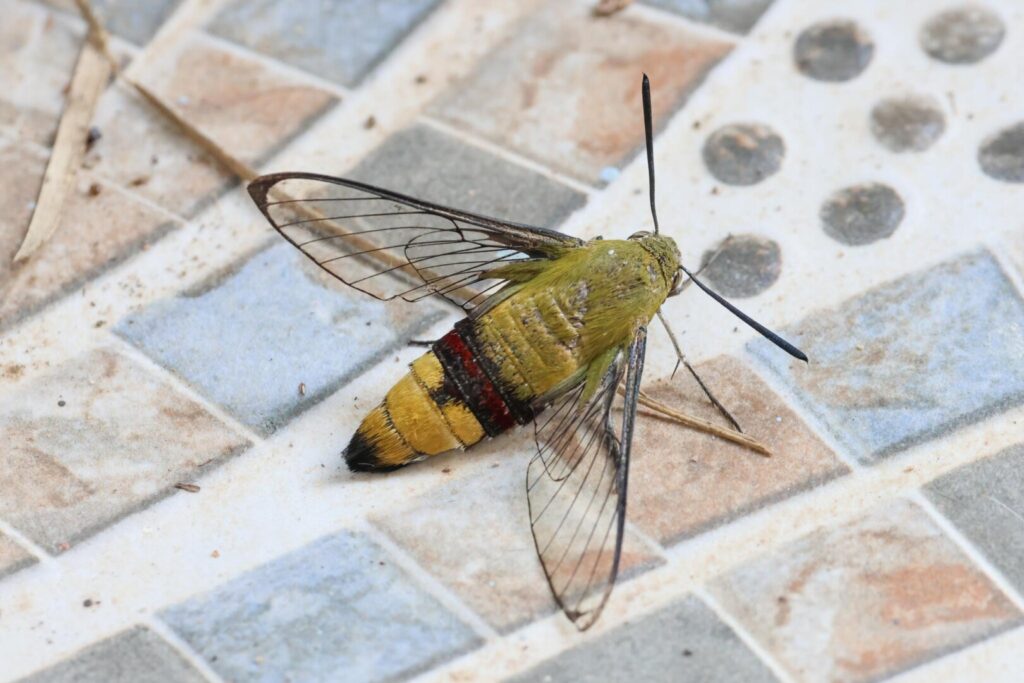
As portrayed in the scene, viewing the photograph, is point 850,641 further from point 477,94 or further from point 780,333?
point 477,94

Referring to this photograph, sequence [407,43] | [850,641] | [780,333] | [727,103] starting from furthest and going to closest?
[407,43] < [727,103] < [780,333] < [850,641]

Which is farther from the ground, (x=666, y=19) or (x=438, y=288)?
(x=666, y=19)

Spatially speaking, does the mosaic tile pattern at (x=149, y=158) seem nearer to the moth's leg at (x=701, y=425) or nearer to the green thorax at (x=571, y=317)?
the green thorax at (x=571, y=317)

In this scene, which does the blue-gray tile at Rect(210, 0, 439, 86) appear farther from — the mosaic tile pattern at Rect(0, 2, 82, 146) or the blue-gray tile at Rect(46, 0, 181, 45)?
the mosaic tile pattern at Rect(0, 2, 82, 146)

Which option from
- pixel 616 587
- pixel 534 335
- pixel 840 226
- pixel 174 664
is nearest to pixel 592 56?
pixel 840 226

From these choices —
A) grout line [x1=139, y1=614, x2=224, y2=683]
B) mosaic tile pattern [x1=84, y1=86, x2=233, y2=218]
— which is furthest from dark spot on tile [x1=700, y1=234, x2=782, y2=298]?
grout line [x1=139, y1=614, x2=224, y2=683]

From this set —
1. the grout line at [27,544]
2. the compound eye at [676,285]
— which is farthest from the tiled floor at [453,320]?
the compound eye at [676,285]
